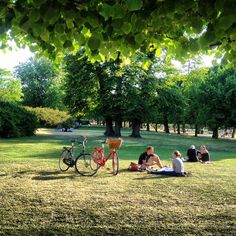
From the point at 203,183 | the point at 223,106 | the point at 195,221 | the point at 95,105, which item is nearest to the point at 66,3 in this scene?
the point at 195,221

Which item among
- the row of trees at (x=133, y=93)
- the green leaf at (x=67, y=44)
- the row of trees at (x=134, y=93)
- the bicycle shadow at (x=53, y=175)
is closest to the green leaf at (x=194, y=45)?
the green leaf at (x=67, y=44)

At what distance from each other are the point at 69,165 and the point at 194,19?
860 centimetres

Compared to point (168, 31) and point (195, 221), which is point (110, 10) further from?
point (195, 221)

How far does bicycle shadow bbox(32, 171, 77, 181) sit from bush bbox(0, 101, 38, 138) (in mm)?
19830

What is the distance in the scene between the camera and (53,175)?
39.1ft

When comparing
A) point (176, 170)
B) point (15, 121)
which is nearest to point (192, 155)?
point (176, 170)

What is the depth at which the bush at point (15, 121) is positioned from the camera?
104 feet

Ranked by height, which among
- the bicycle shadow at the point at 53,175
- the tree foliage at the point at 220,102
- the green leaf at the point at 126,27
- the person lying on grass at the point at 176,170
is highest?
the tree foliage at the point at 220,102

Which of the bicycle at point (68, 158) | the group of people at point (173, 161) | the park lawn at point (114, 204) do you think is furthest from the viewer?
the bicycle at point (68, 158)

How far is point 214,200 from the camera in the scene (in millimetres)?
8953

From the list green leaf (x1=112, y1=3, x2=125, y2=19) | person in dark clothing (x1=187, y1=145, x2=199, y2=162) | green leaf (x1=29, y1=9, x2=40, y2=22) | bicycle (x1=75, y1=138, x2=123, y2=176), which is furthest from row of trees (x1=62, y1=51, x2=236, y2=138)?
green leaf (x1=112, y1=3, x2=125, y2=19)

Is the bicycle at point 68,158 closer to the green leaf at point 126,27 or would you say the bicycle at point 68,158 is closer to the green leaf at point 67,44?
the green leaf at point 67,44

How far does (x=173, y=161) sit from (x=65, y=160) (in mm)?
3701

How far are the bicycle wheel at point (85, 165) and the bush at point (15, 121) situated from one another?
19839 millimetres
